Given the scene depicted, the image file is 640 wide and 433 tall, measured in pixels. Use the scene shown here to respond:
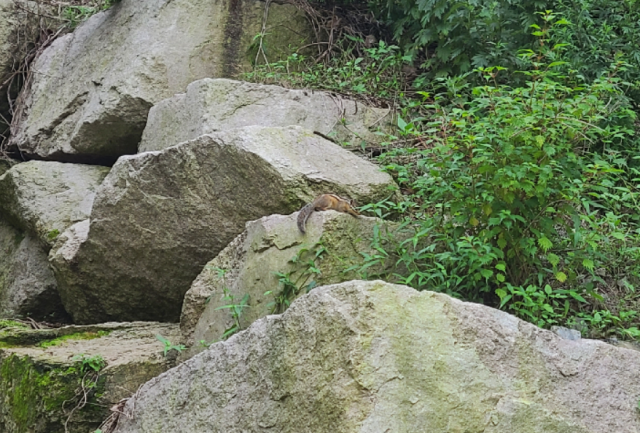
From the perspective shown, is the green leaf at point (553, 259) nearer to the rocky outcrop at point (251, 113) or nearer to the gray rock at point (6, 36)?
the rocky outcrop at point (251, 113)

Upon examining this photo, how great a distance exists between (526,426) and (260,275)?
1885 millimetres

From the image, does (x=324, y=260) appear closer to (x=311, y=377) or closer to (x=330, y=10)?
(x=311, y=377)

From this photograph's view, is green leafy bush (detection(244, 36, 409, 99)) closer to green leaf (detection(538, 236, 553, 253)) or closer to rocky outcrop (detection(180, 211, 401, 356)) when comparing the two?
rocky outcrop (detection(180, 211, 401, 356))

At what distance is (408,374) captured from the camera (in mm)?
2680

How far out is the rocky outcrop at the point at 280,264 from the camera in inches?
158

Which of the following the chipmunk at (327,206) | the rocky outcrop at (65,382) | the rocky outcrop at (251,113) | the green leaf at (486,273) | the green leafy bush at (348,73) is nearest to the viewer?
the green leaf at (486,273)

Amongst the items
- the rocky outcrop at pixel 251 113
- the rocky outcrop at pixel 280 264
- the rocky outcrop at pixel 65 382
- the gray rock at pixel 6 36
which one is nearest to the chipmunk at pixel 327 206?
the rocky outcrop at pixel 280 264

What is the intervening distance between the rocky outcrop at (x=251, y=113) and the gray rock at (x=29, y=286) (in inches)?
57.2

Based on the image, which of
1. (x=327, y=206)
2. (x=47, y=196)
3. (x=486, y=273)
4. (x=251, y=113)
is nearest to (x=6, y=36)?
→ (x=47, y=196)

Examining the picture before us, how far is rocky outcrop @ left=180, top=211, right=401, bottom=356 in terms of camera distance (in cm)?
400

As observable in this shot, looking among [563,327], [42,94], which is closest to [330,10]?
[42,94]

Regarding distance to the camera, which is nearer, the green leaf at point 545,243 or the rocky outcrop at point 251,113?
the green leaf at point 545,243

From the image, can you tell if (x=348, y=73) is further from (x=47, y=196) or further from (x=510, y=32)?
(x=47, y=196)

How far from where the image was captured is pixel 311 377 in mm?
2750
